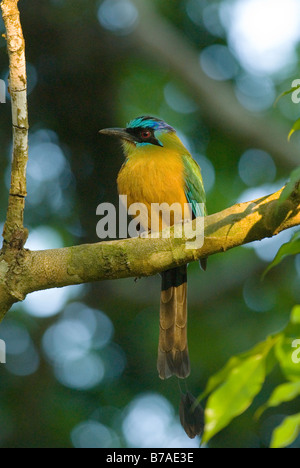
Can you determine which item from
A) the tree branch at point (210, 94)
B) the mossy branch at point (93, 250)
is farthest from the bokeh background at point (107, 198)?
the mossy branch at point (93, 250)

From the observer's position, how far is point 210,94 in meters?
6.77

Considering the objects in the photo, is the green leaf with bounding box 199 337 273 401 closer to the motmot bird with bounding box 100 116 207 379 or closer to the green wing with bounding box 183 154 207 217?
the motmot bird with bounding box 100 116 207 379

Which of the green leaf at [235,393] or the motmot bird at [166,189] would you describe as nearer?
the green leaf at [235,393]

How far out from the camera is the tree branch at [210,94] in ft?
21.5

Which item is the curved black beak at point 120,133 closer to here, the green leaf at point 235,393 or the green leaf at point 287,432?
the green leaf at point 235,393

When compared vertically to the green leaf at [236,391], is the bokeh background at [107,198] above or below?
above

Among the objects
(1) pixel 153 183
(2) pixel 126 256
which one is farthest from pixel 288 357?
(1) pixel 153 183

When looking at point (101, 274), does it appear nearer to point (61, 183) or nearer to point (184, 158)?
point (184, 158)

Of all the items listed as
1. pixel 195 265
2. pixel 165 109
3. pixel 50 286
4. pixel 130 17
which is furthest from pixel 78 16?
pixel 50 286

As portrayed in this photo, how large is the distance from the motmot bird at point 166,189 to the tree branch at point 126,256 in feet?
4.02

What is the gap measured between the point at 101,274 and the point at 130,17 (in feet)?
15.6

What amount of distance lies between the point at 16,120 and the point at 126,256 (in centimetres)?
82

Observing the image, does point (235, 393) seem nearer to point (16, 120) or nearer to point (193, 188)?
point (16, 120)

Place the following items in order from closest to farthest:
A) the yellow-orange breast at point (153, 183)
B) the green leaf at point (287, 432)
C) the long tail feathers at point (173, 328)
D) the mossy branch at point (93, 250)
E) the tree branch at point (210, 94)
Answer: the green leaf at point (287, 432)
the mossy branch at point (93, 250)
the long tail feathers at point (173, 328)
the yellow-orange breast at point (153, 183)
the tree branch at point (210, 94)
